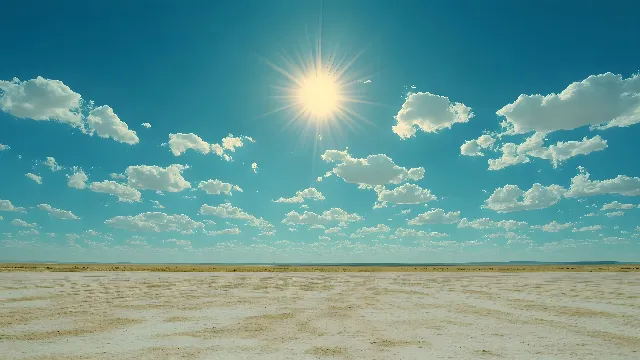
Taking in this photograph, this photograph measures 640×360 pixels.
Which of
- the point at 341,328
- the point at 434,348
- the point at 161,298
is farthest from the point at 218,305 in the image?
the point at 434,348

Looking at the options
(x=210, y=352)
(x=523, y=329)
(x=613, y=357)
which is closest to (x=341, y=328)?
(x=210, y=352)

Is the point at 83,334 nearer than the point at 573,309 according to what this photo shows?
Yes

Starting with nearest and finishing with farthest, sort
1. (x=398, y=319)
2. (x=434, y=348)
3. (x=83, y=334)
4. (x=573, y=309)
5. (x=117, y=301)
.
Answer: (x=434, y=348)
(x=83, y=334)
(x=398, y=319)
(x=573, y=309)
(x=117, y=301)

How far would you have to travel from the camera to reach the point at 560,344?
13.3 metres

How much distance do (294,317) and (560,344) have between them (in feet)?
37.4

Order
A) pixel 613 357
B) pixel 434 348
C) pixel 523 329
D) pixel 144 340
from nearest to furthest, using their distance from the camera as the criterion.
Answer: pixel 613 357 < pixel 434 348 < pixel 144 340 < pixel 523 329

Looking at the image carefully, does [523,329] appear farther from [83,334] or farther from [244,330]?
[83,334]

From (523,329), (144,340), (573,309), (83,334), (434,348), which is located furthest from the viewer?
(573,309)

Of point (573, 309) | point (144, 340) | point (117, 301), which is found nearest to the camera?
point (144, 340)

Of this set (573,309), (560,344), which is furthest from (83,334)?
(573,309)

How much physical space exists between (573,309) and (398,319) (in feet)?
36.4

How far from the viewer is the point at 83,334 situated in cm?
1474

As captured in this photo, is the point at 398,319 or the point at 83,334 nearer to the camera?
the point at 83,334

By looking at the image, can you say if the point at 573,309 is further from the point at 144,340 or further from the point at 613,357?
the point at 144,340
